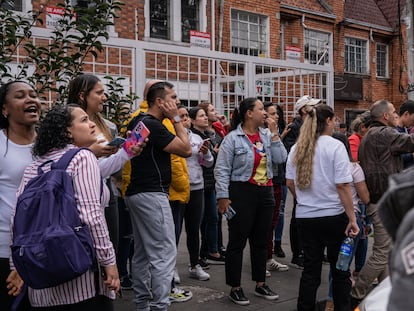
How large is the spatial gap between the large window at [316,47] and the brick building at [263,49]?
36mm

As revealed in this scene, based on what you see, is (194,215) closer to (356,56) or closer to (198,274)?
(198,274)

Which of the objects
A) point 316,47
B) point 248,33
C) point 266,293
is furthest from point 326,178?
point 316,47

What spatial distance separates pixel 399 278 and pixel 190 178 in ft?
15.5

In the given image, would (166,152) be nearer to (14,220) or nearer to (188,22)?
(14,220)

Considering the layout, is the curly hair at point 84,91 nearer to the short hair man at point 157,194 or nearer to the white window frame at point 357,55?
the short hair man at point 157,194

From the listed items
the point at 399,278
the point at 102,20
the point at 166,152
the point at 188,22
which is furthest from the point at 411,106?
the point at 188,22

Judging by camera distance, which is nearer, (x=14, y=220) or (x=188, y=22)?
(x=14, y=220)

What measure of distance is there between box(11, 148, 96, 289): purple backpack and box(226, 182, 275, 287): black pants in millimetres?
2509

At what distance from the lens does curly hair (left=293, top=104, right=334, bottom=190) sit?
449cm

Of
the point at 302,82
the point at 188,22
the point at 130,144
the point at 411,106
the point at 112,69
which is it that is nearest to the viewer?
the point at 130,144

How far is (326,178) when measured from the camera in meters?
4.46

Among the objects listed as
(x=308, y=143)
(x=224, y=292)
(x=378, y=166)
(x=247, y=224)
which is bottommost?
(x=224, y=292)

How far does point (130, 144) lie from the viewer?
11.9 ft

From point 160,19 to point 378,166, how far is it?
10513 mm
